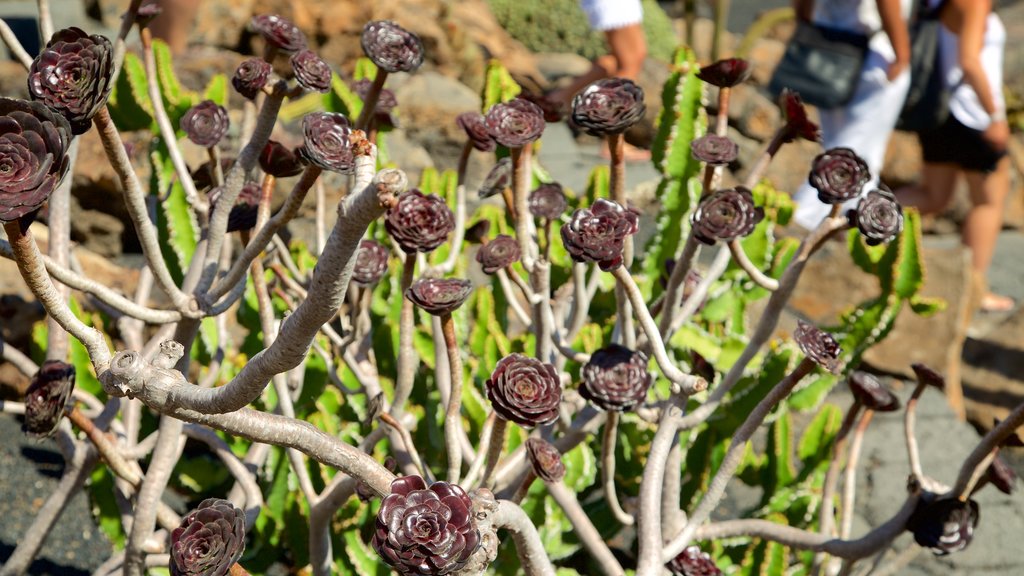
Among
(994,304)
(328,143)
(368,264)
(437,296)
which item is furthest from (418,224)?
(994,304)

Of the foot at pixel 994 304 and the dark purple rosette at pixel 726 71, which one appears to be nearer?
the dark purple rosette at pixel 726 71

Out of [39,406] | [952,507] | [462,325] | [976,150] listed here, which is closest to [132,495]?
[39,406]

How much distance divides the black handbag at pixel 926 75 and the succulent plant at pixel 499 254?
8.61ft

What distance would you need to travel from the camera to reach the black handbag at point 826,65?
346 centimetres

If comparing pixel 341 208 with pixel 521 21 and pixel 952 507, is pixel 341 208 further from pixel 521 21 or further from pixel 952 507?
pixel 521 21

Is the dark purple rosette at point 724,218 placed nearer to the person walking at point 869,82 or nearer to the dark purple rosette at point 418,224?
the dark purple rosette at point 418,224

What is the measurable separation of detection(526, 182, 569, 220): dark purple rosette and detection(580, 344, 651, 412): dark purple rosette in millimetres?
501

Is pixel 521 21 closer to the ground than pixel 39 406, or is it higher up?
closer to the ground

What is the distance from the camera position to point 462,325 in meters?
2.07

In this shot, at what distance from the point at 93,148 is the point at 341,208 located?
264 centimetres

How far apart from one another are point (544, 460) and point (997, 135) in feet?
10.3

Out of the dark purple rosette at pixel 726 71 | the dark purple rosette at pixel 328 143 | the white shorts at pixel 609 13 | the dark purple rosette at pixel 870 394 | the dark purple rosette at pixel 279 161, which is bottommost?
the white shorts at pixel 609 13

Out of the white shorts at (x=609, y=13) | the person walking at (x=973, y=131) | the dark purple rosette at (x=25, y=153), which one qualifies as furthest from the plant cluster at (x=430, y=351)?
the white shorts at (x=609, y=13)

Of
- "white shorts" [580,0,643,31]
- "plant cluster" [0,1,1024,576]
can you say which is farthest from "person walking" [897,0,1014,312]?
"plant cluster" [0,1,1024,576]
